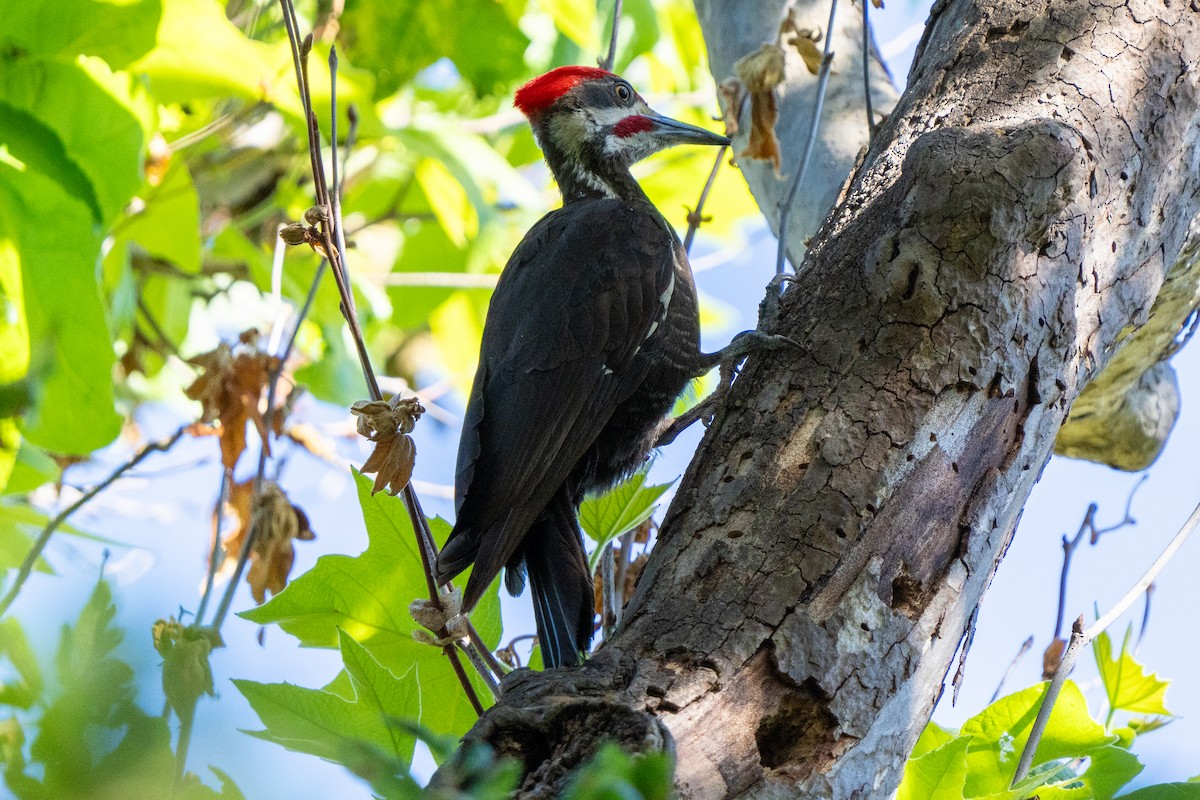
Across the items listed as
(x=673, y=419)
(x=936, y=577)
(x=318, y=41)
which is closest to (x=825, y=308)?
(x=936, y=577)

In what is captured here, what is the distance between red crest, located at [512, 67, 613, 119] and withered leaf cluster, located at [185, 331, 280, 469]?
1.32 meters

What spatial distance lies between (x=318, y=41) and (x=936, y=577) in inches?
114

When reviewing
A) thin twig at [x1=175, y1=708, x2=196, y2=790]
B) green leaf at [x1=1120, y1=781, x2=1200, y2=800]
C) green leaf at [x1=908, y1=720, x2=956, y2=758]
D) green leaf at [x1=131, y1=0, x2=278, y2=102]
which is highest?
green leaf at [x1=131, y1=0, x2=278, y2=102]

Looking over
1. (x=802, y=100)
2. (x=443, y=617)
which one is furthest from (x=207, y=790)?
(x=802, y=100)

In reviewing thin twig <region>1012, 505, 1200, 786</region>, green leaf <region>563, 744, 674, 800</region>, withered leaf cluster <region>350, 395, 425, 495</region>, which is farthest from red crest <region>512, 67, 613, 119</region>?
green leaf <region>563, 744, 674, 800</region>

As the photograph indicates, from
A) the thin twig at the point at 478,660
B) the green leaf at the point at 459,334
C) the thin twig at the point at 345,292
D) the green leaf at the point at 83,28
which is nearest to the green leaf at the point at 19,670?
the thin twig at the point at 345,292

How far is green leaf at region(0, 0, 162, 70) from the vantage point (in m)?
2.49

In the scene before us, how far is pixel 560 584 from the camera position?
236cm

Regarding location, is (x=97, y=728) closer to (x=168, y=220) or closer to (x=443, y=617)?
(x=443, y=617)

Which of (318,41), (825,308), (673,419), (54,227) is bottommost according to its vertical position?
(825,308)

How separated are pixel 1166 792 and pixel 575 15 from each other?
2445mm

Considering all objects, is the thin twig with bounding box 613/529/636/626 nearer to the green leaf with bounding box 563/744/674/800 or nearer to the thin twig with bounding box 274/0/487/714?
the thin twig with bounding box 274/0/487/714

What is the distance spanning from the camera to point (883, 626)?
1.53 m

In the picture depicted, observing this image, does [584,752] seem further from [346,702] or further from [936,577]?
[936,577]
